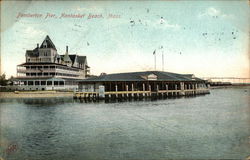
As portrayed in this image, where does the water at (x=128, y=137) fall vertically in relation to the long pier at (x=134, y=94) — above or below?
below

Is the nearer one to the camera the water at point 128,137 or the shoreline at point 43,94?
the water at point 128,137

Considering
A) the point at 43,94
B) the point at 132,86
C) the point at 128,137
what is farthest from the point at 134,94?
the point at 128,137

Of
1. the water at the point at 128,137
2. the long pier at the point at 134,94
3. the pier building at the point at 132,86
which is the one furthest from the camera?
the long pier at the point at 134,94

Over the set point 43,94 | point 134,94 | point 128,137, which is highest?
point 43,94

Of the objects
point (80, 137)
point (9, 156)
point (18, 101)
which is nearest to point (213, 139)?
point (80, 137)

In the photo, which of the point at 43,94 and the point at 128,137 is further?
the point at 43,94

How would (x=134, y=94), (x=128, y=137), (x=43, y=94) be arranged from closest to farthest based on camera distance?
(x=128, y=137) < (x=43, y=94) < (x=134, y=94)

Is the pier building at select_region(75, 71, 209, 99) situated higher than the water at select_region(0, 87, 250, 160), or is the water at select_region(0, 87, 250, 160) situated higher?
the pier building at select_region(75, 71, 209, 99)

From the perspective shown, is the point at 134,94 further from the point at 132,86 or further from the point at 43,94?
the point at 43,94

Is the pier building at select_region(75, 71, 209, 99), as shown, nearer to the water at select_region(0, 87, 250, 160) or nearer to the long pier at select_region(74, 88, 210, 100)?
the long pier at select_region(74, 88, 210, 100)

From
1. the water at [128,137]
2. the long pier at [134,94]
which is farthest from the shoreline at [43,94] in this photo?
the water at [128,137]

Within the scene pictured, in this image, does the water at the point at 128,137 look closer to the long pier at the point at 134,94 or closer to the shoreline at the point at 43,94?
the shoreline at the point at 43,94

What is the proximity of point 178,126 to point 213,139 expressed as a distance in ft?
7.67

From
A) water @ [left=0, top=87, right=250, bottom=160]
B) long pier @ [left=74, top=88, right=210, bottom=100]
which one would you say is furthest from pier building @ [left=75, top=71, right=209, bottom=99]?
water @ [left=0, top=87, right=250, bottom=160]
